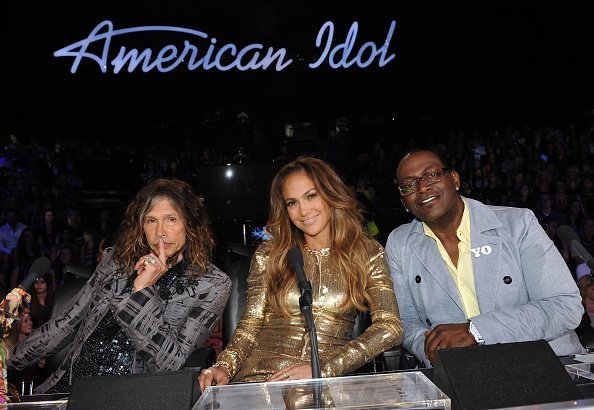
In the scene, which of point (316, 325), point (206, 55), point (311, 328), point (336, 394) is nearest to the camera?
point (336, 394)

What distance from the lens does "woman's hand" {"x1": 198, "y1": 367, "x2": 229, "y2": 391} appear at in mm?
2348

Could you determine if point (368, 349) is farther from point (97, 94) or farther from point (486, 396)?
point (97, 94)

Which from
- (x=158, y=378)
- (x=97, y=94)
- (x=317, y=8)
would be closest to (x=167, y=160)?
(x=97, y=94)

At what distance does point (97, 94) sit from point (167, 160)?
20.3ft

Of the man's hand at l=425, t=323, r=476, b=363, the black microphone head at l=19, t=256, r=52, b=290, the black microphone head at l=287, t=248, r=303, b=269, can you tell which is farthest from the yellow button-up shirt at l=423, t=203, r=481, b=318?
the black microphone head at l=19, t=256, r=52, b=290

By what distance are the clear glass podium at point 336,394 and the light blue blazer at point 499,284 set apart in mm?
932

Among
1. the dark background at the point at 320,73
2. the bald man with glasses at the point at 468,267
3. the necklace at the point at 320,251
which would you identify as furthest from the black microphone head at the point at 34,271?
the dark background at the point at 320,73

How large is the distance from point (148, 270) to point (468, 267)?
57.2 inches

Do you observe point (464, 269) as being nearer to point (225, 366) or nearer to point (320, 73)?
point (225, 366)

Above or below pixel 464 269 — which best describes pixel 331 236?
above

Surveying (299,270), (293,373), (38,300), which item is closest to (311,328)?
(299,270)

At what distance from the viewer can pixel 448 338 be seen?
236 centimetres

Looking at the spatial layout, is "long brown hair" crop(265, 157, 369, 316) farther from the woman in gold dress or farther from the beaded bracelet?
the beaded bracelet

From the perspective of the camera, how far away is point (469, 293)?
2.77 meters
